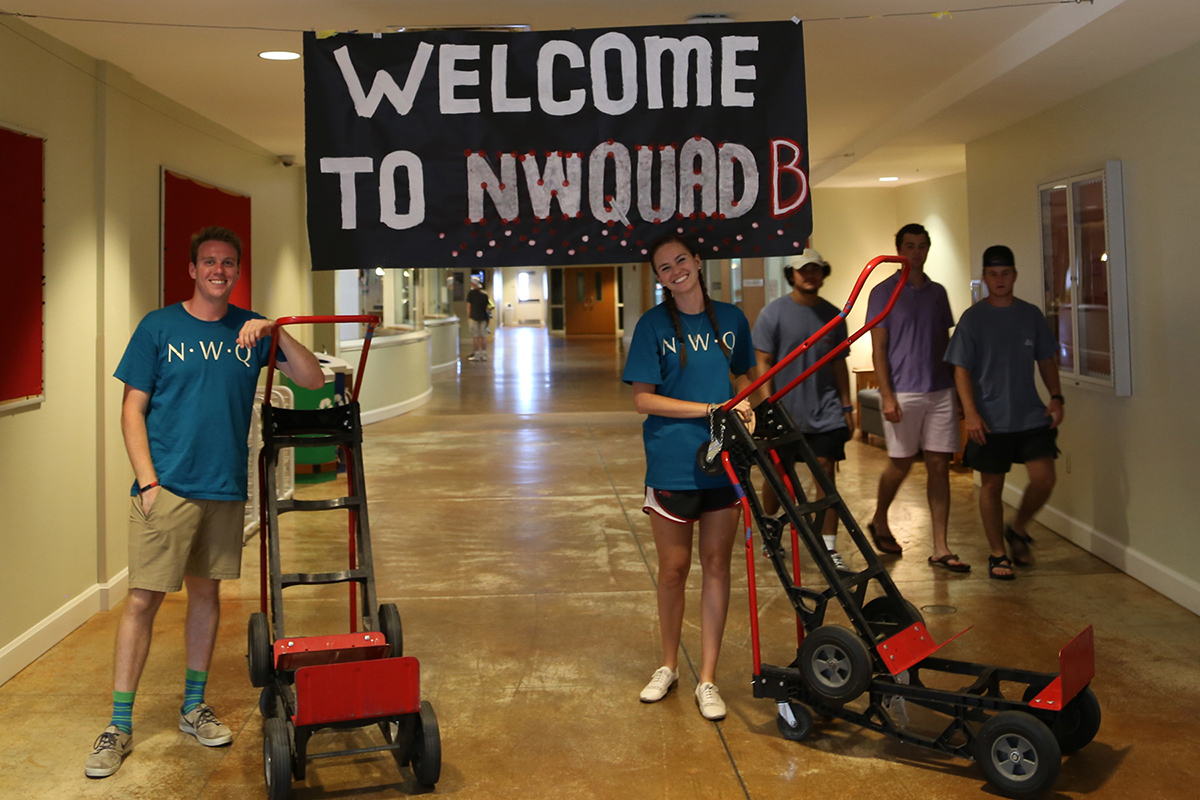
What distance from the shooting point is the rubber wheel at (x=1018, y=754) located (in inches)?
108

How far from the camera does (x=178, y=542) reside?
316 cm

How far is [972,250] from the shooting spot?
281 inches

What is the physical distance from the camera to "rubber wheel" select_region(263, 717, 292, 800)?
9.13ft

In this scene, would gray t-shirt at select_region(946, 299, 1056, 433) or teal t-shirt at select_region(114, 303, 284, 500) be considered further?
gray t-shirt at select_region(946, 299, 1056, 433)

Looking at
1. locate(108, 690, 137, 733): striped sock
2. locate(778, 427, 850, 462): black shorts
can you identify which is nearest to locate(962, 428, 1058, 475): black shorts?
→ locate(778, 427, 850, 462): black shorts

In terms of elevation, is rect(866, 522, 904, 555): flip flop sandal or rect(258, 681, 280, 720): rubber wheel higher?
rect(866, 522, 904, 555): flip flop sandal

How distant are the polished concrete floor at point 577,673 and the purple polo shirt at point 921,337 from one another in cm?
95

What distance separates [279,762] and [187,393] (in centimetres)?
110

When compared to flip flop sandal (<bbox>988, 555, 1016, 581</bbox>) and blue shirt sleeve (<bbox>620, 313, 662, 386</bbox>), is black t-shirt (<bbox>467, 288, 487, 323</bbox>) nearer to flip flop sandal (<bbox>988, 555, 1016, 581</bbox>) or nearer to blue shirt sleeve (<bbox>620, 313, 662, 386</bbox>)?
flip flop sandal (<bbox>988, 555, 1016, 581</bbox>)

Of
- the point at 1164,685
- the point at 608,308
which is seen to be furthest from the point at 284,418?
the point at 608,308

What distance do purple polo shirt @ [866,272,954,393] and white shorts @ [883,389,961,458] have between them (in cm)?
5

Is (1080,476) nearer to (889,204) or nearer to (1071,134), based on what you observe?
(1071,134)

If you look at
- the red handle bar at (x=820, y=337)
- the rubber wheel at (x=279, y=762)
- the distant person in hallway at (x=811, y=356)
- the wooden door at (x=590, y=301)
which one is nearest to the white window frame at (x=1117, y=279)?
the distant person in hallway at (x=811, y=356)

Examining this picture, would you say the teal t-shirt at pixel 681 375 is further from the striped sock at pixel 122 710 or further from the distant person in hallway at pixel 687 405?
the striped sock at pixel 122 710
